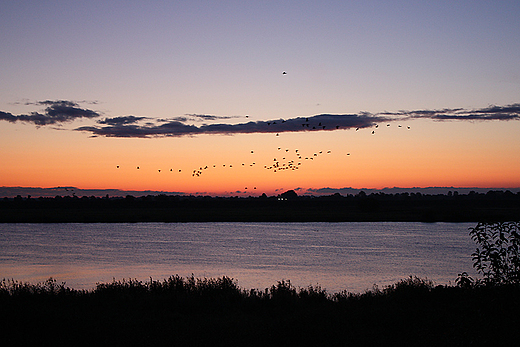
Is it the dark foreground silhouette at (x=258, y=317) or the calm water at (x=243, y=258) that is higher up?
the dark foreground silhouette at (x=258, y=317)

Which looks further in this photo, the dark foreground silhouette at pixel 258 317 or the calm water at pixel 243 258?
the calm water at pixel 243 258

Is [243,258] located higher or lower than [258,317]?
lower

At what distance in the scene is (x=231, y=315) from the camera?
1730cm

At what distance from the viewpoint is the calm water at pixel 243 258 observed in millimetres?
34531

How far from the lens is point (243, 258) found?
4603 cm

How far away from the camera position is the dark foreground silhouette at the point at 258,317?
1032 centimetres

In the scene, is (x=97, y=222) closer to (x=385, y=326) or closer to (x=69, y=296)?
(x=69, y=296)

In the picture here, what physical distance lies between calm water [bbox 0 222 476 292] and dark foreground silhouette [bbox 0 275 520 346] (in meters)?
8.91

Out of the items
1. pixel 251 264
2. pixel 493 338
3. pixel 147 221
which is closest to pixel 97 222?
pixel 147 221

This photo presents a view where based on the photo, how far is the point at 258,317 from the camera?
1739 cm

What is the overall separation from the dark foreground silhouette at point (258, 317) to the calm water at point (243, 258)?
8907 mm

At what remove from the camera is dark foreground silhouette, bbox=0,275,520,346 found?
10.3m

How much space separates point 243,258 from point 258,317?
2884cm

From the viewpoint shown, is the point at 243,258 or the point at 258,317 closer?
the point at 258,317
